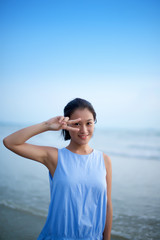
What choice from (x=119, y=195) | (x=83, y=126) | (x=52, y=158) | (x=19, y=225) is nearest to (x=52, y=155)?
(x=52, y=158)

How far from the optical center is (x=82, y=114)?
6.80ft

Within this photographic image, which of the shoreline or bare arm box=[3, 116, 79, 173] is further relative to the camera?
the shoreline

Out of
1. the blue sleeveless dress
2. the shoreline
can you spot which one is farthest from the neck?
the shoreline

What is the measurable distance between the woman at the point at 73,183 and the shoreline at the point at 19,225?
6.31ft

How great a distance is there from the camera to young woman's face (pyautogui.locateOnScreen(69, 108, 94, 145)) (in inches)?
80.1

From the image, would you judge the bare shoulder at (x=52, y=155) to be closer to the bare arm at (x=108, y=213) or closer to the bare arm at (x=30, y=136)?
the bare arm at (x=30, y=136)

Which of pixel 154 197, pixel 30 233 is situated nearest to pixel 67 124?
pixel 30 233

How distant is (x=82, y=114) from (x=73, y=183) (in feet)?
2.25

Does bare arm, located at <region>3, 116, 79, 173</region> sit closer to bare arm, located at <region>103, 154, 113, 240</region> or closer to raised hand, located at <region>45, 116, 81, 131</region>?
raised hand, located at <region>45, 116, 81, 131</region>

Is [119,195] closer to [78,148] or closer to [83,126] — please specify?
[78,148]

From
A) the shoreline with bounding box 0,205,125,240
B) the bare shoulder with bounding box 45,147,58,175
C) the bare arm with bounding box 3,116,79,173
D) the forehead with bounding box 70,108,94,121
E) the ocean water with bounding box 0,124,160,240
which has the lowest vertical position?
the ocean water with bounding box 0,124,160,240

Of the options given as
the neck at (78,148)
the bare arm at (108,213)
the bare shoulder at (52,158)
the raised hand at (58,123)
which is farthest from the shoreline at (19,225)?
the raised hand at (58,123)

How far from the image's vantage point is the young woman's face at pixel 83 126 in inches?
80.1

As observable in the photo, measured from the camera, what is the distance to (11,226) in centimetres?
378
